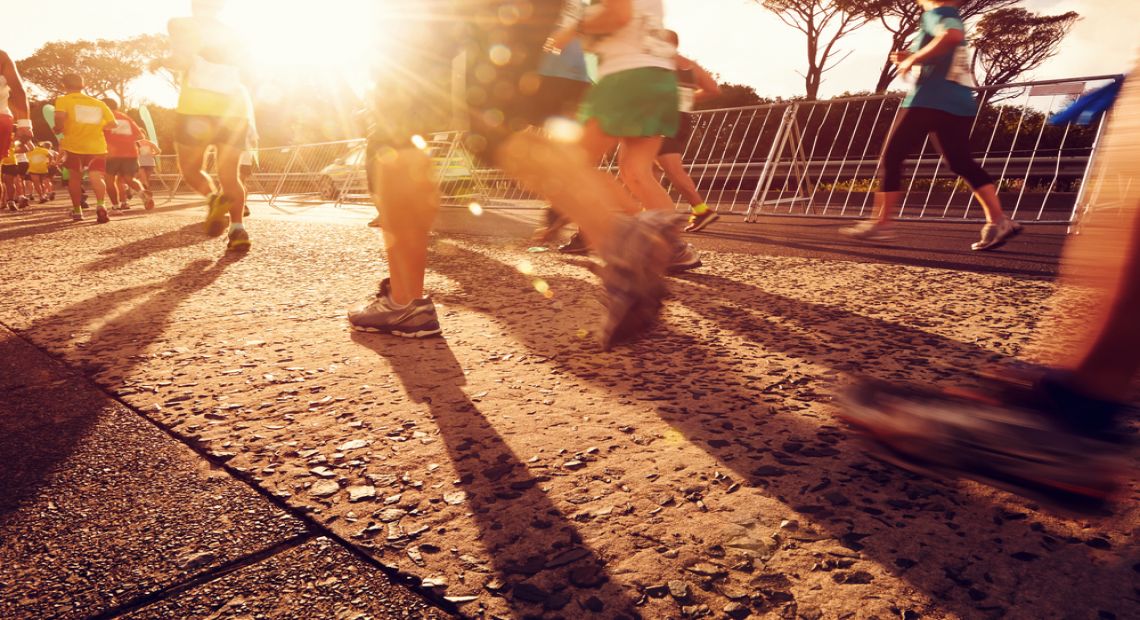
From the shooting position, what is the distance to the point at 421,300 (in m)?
2.56

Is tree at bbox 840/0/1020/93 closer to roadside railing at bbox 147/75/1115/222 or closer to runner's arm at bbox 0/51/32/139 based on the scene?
roadside railing at bbox 147/75/1115/222

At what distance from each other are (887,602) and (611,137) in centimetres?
284

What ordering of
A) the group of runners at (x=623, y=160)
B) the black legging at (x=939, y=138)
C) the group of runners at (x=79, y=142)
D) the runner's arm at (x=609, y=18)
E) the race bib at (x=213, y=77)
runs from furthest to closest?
the group of runners at (x=79, y=142), the race bib at (x=213, y=77), the black legging at (x=939, y=138), the runner's arm at (x=609, y=18), the group of runners at (x=623, y=160)

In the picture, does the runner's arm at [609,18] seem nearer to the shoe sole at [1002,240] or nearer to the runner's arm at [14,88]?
the shoe sole at [1002,240]

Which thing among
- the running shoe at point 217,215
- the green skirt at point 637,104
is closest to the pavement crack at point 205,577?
the green skirt at point 637,104

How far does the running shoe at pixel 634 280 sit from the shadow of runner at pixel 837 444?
25 cm

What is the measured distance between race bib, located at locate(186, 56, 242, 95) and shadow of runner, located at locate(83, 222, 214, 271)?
1372mm

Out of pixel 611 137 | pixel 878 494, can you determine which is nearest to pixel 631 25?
pixel 611 137

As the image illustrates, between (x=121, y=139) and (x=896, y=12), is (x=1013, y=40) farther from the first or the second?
(x=121, y=139)

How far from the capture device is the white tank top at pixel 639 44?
11.2ft

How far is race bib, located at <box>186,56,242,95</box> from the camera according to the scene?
5086 millimetres

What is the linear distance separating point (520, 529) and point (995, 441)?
800mm

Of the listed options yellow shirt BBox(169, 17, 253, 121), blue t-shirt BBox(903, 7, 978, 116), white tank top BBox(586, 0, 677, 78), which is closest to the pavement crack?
white tank top BBox(586, 0, 677, 78)

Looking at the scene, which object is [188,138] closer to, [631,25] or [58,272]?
[58,272]
